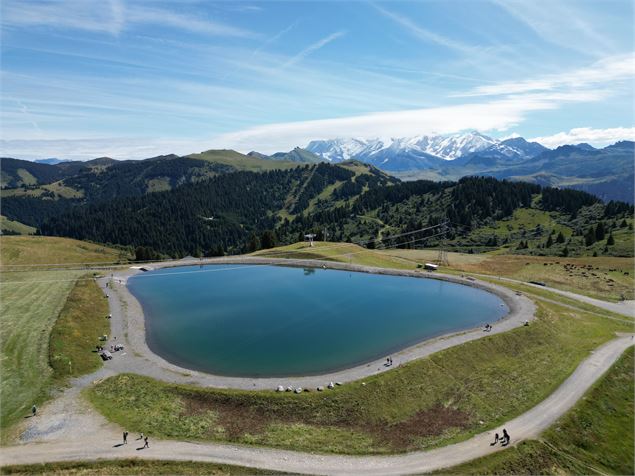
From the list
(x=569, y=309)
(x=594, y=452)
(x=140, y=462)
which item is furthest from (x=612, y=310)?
(x=140, y=462)

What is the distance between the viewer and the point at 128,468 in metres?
36.3

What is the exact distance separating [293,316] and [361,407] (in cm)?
3410

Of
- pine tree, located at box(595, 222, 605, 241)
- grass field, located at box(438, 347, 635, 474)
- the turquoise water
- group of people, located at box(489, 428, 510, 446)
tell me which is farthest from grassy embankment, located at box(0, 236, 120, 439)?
pine tree, located at box(595, 222, 605, 241)

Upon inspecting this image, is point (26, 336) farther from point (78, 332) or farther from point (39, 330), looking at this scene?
point (78, 332)

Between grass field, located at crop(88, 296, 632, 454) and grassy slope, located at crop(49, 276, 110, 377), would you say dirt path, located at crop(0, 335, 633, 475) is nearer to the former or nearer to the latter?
grass field, located at crop(88, 296, 632, 454)

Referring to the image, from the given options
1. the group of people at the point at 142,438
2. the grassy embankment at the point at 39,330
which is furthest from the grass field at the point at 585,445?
the grassy embankment at the point at 39,330

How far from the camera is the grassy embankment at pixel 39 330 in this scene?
4900 centimetres

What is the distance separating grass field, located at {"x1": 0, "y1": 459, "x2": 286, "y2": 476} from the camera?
117 feet

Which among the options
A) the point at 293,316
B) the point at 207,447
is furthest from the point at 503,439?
the point at 293,316

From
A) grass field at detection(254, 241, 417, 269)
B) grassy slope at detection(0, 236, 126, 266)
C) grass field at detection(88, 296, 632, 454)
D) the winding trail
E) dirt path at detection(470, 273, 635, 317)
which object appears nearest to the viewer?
the winding trail

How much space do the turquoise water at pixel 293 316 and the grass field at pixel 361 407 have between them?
7526 millimetres

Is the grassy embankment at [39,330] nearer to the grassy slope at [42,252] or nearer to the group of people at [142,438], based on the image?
the group of people at [142,438]

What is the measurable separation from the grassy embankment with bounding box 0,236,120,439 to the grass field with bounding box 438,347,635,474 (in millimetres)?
49145

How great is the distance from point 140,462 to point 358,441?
21846mm
